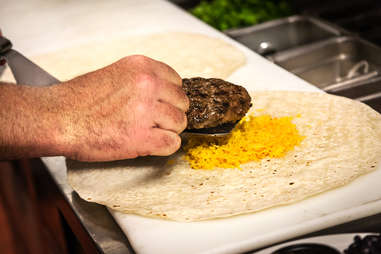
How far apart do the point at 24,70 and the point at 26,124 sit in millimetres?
686

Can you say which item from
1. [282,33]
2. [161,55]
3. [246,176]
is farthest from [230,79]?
[282,33]

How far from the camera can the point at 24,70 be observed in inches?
79.2

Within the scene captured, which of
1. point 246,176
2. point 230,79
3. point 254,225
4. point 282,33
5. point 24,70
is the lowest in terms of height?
point 254,225

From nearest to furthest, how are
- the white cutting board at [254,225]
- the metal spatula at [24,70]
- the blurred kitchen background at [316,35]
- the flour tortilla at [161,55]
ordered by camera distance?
the white cutting board at [254,225] → the metal spatula at [24,70] → the flour tortilla at [161,55] → the blurred kitchen background at [316,35]

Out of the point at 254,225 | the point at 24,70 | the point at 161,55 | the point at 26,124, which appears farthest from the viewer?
the point at 161,55

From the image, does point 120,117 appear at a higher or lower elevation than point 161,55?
lower

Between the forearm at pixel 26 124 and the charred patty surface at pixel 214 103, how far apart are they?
1.28 ft

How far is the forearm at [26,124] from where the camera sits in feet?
4.54

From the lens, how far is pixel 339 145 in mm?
1521

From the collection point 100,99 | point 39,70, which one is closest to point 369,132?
point 100,99

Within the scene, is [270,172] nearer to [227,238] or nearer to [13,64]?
[227,238]

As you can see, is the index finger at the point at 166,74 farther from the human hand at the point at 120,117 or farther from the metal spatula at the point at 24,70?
the metal spatula at the point at 24,70

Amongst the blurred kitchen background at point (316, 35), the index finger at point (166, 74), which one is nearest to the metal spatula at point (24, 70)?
the index finger at point (166, 74)

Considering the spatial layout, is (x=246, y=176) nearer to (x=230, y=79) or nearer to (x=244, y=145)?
(x=244, y=145)
